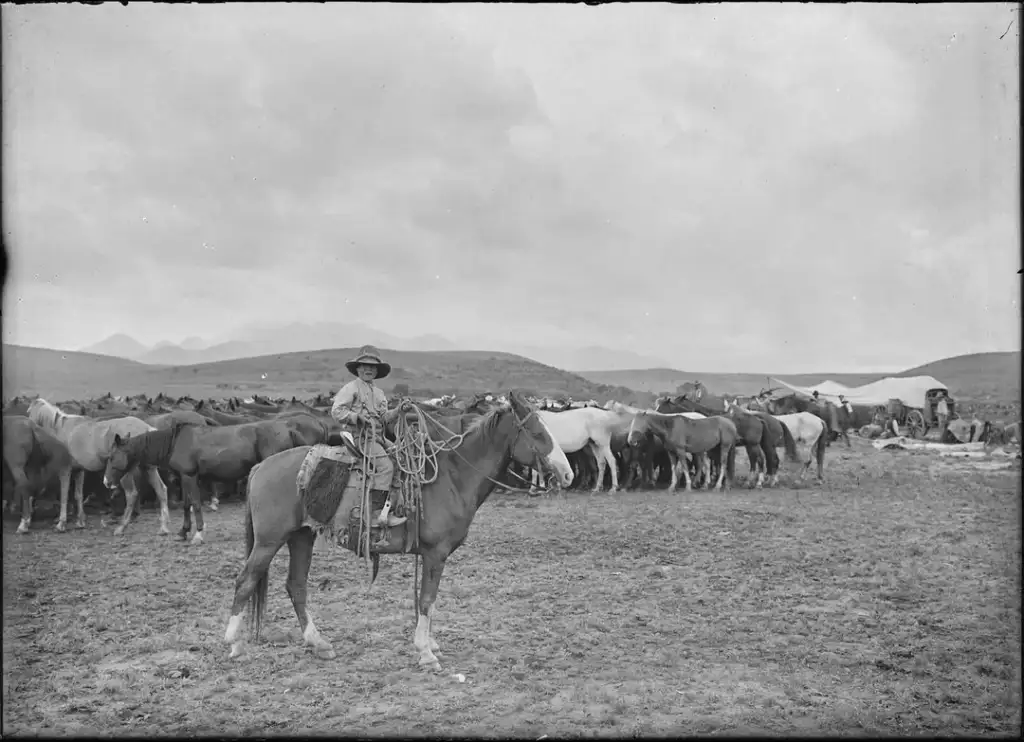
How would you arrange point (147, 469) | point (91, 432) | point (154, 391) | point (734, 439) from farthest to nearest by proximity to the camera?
point (154, 391) < point (734, 439) < point (91, 432) < point (147, 469)

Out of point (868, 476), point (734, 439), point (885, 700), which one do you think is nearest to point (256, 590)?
point (885, 700)

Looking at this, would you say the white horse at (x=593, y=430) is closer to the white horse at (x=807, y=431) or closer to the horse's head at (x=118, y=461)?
the white horse at (x=807, y=431)

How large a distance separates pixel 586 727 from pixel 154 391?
4821cm

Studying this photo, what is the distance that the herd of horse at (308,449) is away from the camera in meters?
5.71

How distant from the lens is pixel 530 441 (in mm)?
5902

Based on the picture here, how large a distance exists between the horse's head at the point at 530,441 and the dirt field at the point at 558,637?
5.36 feet

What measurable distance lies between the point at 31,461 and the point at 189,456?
2.75 metres

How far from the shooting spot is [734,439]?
16.6 m

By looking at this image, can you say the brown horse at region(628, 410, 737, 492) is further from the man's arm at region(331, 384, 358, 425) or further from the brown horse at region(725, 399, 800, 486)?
the man's arm at region(331, 384, 358, 425)

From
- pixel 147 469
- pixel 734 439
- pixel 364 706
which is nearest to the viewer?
pixel 364 706

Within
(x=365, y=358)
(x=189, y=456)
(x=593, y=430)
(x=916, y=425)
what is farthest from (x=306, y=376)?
(x=365, y=358)

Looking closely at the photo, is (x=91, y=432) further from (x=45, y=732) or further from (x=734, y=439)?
(x=734, y=439)

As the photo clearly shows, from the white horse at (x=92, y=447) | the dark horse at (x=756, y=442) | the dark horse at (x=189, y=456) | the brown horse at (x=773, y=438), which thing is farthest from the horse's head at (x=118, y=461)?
the brown horse at (x=773, y=438)

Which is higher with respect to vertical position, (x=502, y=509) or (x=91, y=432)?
(x=91, y=432)
